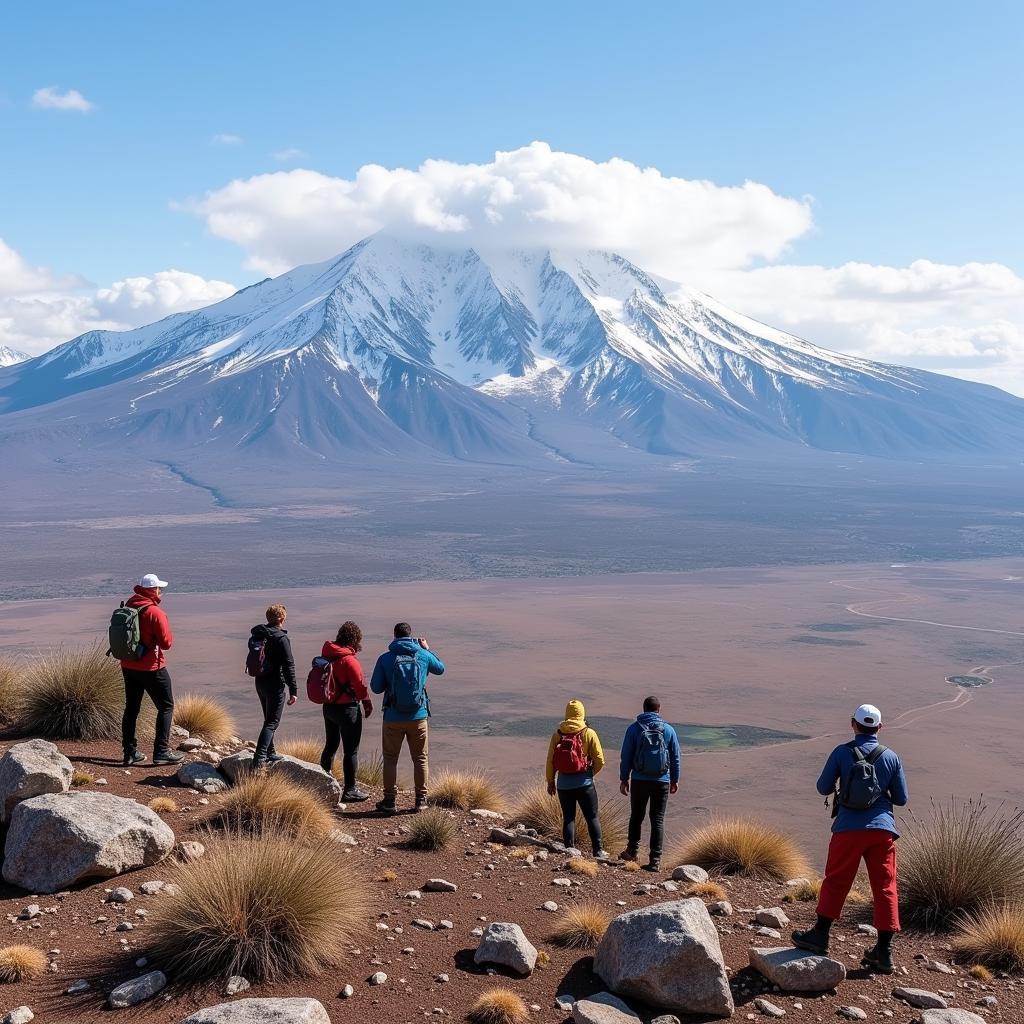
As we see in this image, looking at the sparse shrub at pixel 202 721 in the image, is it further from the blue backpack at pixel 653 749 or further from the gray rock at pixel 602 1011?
the gray rock at pixel 602 1011

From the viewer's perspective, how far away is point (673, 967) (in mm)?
5789

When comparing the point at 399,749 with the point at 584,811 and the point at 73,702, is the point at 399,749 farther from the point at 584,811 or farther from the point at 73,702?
the point at 73,702

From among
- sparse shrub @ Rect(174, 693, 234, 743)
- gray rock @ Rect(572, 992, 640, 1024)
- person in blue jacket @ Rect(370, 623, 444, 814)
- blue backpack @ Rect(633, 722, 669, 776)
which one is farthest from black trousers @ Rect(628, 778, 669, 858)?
sparse shrub @ Rect(174, 693, 234, 743)

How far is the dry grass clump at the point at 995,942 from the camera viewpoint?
667 centimetres

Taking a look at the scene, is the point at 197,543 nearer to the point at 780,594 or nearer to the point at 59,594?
the point at 59,594

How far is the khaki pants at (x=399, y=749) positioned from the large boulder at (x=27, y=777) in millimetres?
2566

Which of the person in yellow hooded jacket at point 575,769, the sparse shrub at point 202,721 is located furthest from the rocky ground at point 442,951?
the sparse shrub at point 202,721

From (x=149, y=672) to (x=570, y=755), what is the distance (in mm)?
3661

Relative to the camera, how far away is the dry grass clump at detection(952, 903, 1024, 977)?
6669mm

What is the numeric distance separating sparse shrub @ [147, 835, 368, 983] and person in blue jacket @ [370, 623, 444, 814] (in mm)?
2828

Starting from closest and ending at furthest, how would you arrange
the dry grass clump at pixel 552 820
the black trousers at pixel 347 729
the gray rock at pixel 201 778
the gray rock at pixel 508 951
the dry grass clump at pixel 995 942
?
the gray rock at pixel 508 951 < the dry grass clump at pixel 995 942 < the gray rock at pixel 201 778 < the black trousers at pixel 347 729 < the dry grass clump at pixel 552 820

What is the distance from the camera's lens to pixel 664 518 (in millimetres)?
113000

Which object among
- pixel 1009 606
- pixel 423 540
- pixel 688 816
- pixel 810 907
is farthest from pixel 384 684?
pixel 423 540

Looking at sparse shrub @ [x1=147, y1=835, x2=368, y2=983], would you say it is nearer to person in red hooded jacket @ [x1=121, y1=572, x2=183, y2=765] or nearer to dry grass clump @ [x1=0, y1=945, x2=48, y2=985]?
dry grass clump @ [x1=0, y1=945, x2=48, y2=985]
